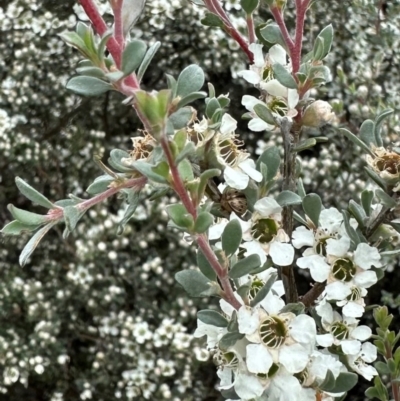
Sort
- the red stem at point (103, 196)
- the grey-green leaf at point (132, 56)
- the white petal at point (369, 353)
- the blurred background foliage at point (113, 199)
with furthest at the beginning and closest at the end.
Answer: the blurred background foliage at point (113, 199) < the white petal at point (369, 353) < the red stem at point (103, 196) < the grey-green leaf at point (132, 56)

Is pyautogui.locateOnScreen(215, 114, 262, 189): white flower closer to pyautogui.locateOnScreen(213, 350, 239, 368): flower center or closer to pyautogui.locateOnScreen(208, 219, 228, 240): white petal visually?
pyautogui.locateOnScreen(208, 219, 228, 240): white petal

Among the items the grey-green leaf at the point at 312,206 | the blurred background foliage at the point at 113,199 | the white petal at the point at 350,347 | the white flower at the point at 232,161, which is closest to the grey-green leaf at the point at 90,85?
the white flower at the point at 232,161

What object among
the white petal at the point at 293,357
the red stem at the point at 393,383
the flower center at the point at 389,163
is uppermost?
the flower center at the point at 389,163

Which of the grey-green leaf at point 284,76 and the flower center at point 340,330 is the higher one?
the grey-green leaf at point 284,76

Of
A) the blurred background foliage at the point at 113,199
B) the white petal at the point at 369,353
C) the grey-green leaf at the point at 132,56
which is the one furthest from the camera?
the blurred background foliage at the point at 113,199

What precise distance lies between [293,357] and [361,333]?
131mm

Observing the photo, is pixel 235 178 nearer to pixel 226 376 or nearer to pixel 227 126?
pixel 227 126

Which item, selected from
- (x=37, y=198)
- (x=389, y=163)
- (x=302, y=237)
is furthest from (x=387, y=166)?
(x=37, y=198)

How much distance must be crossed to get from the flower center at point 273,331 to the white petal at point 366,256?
10 cm

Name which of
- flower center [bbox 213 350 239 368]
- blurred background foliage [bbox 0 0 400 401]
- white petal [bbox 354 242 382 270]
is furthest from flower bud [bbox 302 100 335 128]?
blurred background foliage [bbox 0 0 400 401]

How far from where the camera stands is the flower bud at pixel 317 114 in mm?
543

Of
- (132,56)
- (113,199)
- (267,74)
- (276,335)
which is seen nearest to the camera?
(132,56)

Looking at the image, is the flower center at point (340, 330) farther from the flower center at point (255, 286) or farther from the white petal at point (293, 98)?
the white petal at point (293, 98)

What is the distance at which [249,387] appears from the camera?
462 millimetres
